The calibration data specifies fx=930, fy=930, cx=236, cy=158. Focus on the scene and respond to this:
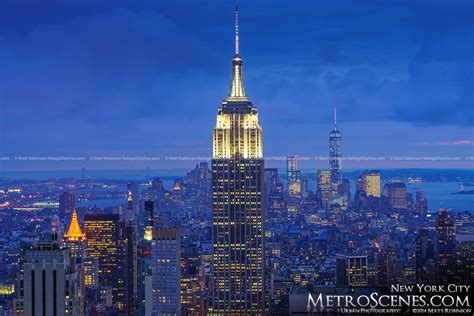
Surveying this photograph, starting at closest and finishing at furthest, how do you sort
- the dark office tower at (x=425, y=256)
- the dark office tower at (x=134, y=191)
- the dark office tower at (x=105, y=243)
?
1. the dark office tower at (x=425, y=256)
2. the dark office tower at (x=134, y=191)
3. the dark office tower at (x=105, y=243)

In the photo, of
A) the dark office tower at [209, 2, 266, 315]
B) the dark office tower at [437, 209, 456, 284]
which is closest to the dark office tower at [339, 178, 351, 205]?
the dark office tower at [437, 209, 456, 284]

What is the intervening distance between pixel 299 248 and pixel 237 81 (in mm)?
2820

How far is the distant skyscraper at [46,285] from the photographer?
27.4ft

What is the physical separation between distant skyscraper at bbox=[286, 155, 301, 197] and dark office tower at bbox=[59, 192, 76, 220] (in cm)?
307

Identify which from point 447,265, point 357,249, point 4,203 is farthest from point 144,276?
point 447,265

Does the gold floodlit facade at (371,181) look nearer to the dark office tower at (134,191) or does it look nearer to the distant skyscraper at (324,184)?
the distant skyscraper at (324,184)

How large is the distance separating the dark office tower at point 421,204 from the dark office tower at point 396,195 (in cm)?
17

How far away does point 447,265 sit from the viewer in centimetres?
1037

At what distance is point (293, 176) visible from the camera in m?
13.5

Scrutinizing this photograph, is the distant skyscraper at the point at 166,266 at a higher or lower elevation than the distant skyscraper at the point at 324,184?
lower

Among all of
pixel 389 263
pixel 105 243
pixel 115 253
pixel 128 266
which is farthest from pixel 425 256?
pixel 105 243

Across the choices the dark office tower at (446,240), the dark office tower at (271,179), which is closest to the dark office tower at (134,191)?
the dark office tower at (271,179)

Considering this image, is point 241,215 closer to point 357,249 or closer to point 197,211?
point 197,211

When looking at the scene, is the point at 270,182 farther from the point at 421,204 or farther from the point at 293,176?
the point at 421,204
